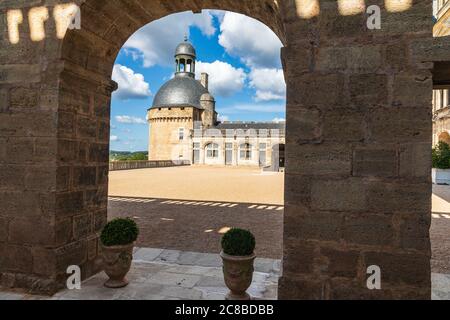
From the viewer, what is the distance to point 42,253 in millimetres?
3301

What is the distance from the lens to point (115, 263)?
340 cm

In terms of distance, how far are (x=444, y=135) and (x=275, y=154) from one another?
13.4 meters

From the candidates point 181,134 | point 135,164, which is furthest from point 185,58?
point 135,164

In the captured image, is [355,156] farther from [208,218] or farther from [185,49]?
[185,49]

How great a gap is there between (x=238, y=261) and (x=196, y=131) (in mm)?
44803

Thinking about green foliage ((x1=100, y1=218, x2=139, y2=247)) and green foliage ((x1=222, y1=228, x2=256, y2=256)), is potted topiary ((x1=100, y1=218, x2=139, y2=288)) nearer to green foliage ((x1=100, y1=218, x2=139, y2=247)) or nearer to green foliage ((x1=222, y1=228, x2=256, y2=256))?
green foliage ((x1=100, y1=218, x2=139, y2=247))

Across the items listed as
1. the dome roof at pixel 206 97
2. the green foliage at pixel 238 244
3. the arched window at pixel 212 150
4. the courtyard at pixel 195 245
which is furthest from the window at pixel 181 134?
the green foliage at pixel 238 244

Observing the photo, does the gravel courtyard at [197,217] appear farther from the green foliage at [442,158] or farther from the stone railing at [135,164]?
the stone railing at [135,164]

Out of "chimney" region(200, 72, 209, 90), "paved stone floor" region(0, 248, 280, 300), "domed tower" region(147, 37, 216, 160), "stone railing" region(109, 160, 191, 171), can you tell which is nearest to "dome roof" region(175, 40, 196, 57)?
"domed tower" region(147, 37, 216, 160)

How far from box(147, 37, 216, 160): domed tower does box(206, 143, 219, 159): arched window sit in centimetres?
296

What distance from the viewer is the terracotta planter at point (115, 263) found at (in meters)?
3.39
